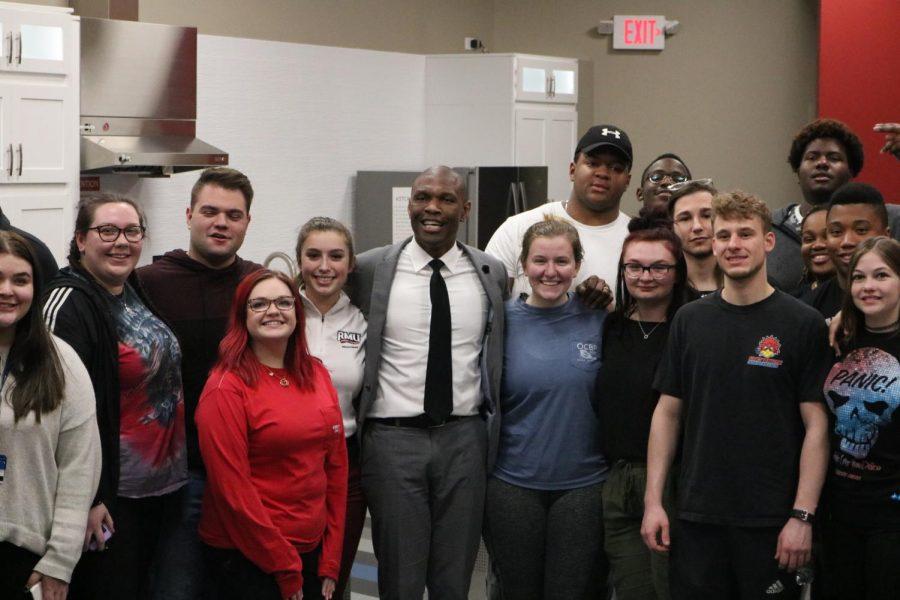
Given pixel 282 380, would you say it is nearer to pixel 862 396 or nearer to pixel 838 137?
pixel 862 396

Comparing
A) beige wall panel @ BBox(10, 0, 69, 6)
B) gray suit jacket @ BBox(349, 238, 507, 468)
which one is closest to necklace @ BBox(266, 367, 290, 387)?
gray suit jacket @ BBox(349, 238, 507, 468)

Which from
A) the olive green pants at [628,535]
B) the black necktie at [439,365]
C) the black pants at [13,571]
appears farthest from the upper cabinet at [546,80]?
the black pants at [13,571]

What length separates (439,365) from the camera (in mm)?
3197

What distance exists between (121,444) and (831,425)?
178 centimetres

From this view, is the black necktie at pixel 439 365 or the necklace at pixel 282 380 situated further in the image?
the black necktie at pixel 439 365

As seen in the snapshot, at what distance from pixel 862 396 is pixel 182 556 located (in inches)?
70.8

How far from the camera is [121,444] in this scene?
9.29 ft

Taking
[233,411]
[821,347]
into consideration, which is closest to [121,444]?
[233,411]

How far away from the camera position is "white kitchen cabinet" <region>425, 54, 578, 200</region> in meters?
7.59

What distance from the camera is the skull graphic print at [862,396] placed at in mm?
2744

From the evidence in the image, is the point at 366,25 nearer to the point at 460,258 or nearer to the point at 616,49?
the point at 616,49

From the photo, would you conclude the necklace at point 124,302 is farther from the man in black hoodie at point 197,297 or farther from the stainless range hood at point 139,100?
the stainless range hood at point 139,100

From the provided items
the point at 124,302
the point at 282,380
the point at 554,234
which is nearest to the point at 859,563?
the point at 554,234

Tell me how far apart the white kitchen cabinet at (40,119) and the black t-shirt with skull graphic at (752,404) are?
Result: 141 inches
